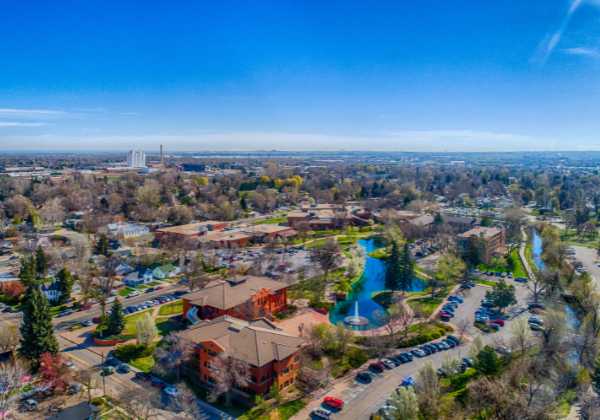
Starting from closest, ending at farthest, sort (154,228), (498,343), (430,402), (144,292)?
(430,402), (498,343), (144,292), (154,228)

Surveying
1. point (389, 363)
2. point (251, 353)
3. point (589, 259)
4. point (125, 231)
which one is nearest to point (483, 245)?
point (589, 259)

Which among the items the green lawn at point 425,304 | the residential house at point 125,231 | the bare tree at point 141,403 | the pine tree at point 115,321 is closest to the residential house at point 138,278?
the pine tree at point 115,321

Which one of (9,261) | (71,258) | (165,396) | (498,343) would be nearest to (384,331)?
(498,343)

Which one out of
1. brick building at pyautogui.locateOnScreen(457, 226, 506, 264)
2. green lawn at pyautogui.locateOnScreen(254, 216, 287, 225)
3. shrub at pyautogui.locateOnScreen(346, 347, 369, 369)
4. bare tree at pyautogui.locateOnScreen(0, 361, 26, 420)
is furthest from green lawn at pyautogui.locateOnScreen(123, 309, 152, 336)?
green lawn at pyautogui.locateOnScreen(254, 216, 287, 225)

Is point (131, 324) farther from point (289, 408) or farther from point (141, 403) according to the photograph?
point (289, 408)

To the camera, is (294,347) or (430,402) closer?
(430,402)

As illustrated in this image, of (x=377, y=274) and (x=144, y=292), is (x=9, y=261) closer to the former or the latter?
(x=144, y=292)

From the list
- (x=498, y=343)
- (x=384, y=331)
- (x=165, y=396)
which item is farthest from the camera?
(x=384, y=331)
